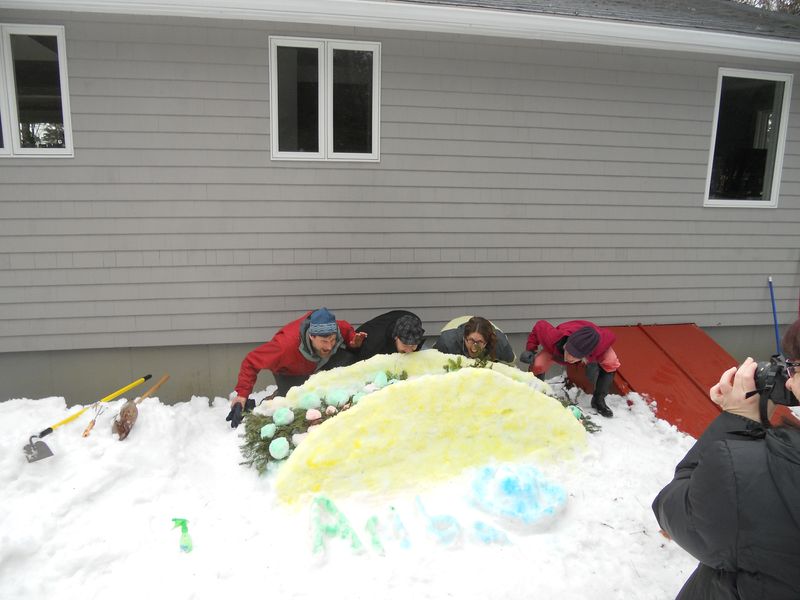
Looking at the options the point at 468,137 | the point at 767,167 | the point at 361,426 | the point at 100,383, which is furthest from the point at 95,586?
the point at 767,167

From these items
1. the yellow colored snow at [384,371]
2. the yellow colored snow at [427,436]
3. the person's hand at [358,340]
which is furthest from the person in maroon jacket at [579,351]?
the person's hand at [358,340]

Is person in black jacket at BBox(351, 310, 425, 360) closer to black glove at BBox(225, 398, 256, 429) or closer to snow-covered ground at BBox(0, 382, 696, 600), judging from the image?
black glove at BBox(225, 398, 256, 429)

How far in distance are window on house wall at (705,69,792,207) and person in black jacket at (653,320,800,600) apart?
5.19m

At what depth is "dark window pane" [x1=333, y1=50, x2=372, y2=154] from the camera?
16.1ft

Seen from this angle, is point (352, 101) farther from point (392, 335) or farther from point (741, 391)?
point (741, 391)

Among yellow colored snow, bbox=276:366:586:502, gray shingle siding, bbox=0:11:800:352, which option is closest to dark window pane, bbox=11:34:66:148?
gray shingle siding, bbox=0:11:800:352

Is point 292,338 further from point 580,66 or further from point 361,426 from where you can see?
point 580,66

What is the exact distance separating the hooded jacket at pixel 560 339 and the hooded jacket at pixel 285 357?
1727mm

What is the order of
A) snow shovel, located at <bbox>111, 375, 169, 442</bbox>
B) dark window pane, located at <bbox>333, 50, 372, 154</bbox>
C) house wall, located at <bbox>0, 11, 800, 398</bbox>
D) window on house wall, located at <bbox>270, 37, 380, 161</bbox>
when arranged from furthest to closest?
1. dark window pane, located at <bbox>333, 50, 372, 154</bbox>
2. window on house wall, located at <bbox>270, 37, 380, 161</bbox>
3. house wall, located at <bbox>0, 11, 800, 398</bbox>
4. snow shovel, located at <bbox>111, 375, 169, 442</bbox>

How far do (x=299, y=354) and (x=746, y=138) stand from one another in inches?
207

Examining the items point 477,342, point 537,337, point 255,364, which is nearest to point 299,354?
point 255,364

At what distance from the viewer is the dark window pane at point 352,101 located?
4.91 metres

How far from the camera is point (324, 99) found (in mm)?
4906

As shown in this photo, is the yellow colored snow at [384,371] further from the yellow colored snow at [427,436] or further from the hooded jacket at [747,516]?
the hooded jacket at [747,516]
